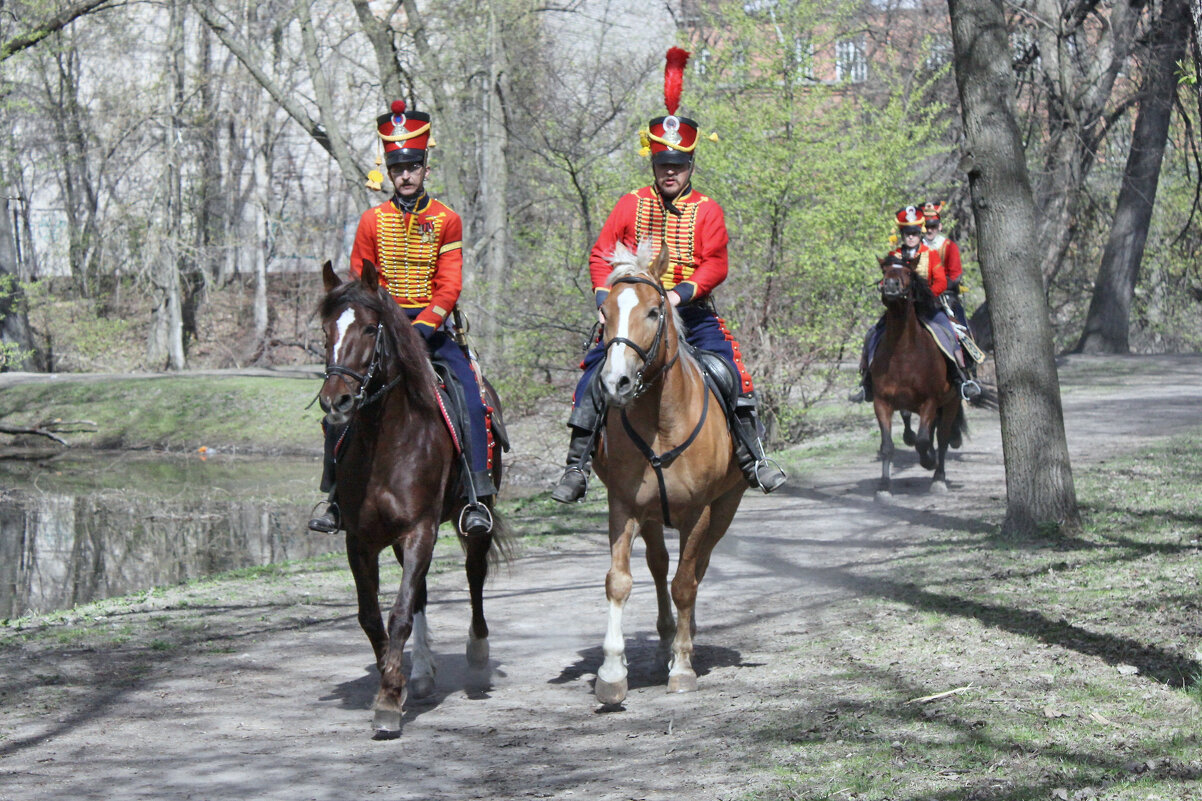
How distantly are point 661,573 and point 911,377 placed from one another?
7.59 meters

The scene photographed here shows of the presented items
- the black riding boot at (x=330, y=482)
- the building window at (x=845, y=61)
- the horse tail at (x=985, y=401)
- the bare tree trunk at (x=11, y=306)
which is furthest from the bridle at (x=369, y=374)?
the bare tree trunk at (x=11, y=306)

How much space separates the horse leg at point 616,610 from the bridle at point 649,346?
31.4 inches

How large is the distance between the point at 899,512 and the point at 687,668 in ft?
22.0

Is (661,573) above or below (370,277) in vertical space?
below

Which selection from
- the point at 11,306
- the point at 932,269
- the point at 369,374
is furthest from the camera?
the point at 11,306

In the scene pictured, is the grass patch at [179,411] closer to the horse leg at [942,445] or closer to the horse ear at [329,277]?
the horse leg at [942,445]

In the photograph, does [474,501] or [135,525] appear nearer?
[474,501]

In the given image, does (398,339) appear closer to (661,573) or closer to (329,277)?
(329,277)

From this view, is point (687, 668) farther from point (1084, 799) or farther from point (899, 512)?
point (899, 512)

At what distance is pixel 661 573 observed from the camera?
7.65 m

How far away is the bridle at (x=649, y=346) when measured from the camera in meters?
6.44

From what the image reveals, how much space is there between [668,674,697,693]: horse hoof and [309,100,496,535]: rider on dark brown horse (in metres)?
1.52

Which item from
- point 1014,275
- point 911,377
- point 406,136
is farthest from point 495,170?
point 406,136

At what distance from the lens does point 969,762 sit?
5410 mm
